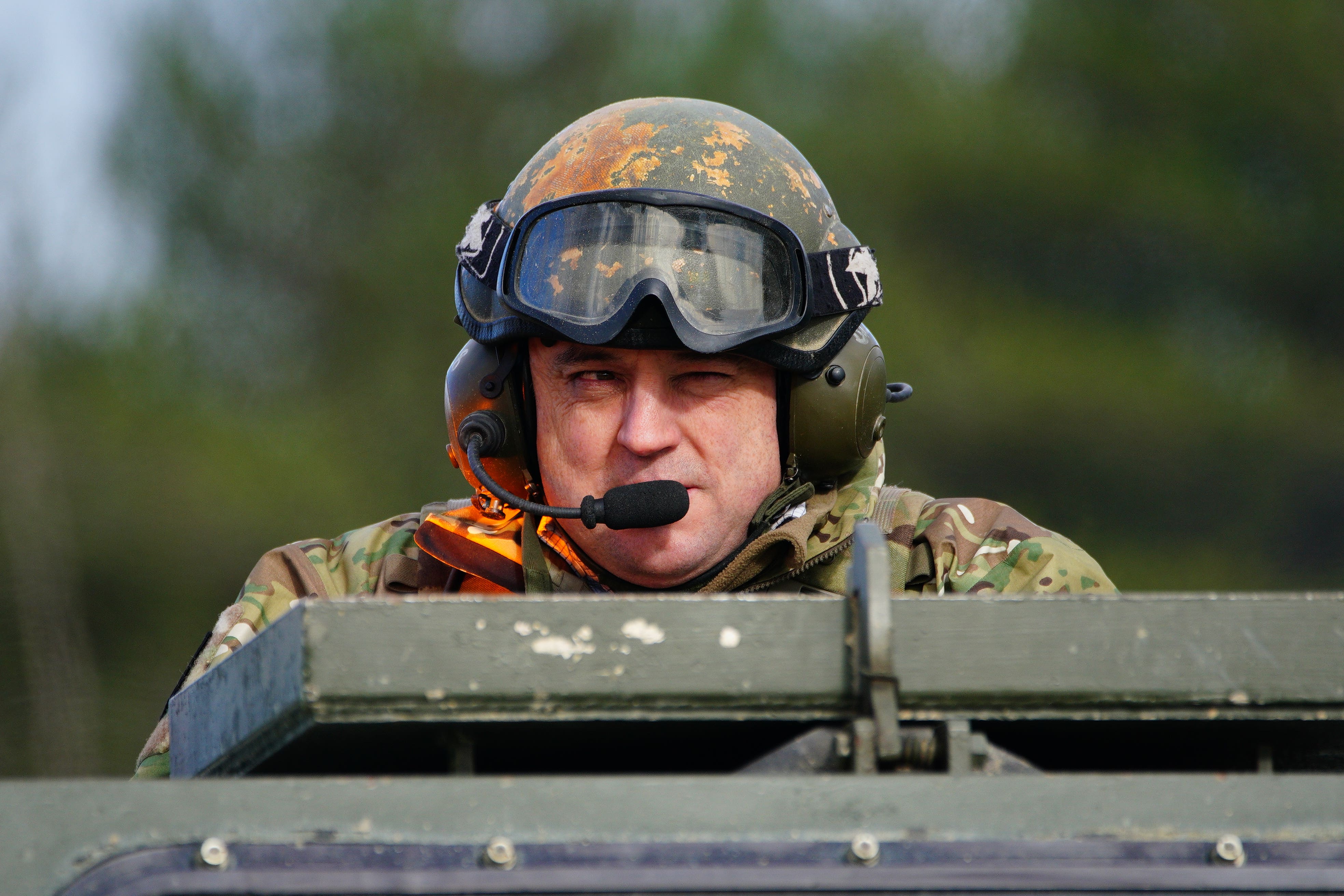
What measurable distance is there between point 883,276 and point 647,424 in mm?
5657

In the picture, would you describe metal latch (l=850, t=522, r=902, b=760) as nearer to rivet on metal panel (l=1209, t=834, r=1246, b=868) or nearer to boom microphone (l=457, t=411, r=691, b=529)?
rivet on metal panel (l=1209, t=834, r=1246, b=868)

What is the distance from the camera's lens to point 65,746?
6.25 metres

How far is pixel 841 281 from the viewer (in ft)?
7.28

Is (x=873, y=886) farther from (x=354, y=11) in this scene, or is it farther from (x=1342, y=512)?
(x=354, y=11)

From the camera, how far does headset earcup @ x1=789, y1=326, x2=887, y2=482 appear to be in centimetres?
221

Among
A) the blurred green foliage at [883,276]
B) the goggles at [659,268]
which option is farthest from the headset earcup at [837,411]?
the blurred green foliage at [883,276]

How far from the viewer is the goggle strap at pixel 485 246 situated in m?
2.27

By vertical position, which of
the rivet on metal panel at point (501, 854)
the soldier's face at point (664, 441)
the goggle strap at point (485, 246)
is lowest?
the rivet on metal panel at point (501, 854)

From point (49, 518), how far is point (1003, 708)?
6.52m

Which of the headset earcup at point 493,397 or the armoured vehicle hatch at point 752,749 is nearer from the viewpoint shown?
the armoured vehicle hatch at point 752,749

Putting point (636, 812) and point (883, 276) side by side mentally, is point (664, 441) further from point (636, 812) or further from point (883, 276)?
point (883, 276)

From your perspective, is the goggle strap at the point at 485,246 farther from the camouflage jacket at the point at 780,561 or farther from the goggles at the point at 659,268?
the camouflage jacket at the point at 780,561

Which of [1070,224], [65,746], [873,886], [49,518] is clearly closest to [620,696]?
[873,886]

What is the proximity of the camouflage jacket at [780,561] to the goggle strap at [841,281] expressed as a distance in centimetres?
30
